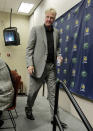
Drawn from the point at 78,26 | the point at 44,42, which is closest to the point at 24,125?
the point at 44,42

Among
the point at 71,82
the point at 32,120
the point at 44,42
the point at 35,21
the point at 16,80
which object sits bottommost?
the point at 32,120

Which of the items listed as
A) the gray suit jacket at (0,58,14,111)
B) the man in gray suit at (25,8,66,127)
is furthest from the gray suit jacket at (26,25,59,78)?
the gray suit jacket at (0,58,14,111)

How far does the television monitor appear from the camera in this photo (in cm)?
534

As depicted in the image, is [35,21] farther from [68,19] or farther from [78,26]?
[78,26]

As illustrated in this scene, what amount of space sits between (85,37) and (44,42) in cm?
60

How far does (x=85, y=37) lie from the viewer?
2371 mm

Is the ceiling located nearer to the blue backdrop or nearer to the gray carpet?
the blue backdrop

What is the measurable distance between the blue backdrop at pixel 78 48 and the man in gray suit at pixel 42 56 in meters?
0.38

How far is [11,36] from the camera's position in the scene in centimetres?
542

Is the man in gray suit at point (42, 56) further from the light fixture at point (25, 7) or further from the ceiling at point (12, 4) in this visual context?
the light fixture at point (25, 7)

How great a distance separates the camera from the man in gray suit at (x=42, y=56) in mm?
2312

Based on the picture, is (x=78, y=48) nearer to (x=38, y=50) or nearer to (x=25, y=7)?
(x=38, y=50)

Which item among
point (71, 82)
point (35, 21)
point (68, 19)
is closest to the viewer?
point (71, 82)

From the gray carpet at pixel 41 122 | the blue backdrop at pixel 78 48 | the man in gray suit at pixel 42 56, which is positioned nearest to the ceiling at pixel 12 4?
the blue backdrop at pixel 78 48
